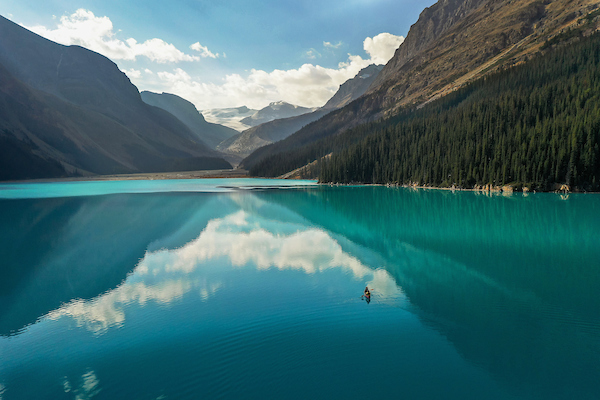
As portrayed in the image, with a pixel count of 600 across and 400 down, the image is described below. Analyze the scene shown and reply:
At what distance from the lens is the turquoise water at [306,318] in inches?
355

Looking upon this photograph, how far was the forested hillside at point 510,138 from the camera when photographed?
70.8m

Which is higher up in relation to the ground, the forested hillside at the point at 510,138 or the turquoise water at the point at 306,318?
the forested hillside at the point at 510,138

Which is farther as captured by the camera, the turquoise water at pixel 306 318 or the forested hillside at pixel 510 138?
the forested hillside at pixel 510 138

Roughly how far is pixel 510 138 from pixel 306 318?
8910 centimetres

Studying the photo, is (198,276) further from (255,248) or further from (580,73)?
(580,73)

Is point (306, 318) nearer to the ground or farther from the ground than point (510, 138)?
nearer to the ground

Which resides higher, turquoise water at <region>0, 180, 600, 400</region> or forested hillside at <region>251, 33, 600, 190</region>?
forested hillside at <region>251, 33, 600, 190</region>

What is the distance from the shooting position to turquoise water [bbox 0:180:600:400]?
9.01 meters

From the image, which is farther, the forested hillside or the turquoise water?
the forested hillside

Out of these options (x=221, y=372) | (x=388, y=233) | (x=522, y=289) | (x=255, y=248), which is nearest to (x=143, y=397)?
(x=221, y=372)

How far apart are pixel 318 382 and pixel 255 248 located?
62.3ft

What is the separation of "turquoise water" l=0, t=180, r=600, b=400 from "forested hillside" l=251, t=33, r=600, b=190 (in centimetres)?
5377

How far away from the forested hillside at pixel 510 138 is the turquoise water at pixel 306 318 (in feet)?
176

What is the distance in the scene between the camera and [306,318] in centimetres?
1331
